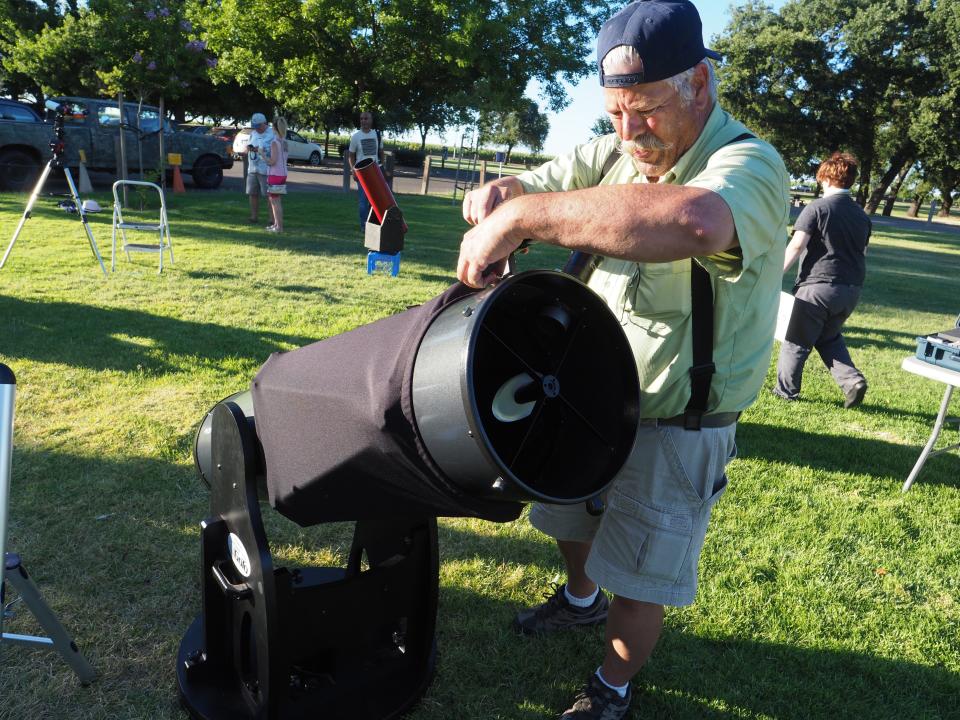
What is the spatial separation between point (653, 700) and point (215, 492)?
165 centimetres

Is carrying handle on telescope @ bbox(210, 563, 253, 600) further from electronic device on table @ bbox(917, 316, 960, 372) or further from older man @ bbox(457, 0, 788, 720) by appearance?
electronic device on table @ bbox(917, 316, 960, 372)

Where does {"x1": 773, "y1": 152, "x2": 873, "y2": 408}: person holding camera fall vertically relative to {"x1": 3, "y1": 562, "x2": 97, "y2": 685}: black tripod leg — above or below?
above

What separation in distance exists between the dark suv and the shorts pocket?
1598 centimetres

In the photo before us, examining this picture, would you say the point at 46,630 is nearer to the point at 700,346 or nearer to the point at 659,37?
the point at 700,346

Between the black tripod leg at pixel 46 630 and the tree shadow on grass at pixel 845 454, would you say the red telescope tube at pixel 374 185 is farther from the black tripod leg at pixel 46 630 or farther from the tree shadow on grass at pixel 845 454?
the tree shadow on grass at pixel 845 454

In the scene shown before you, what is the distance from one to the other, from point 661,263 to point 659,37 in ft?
1.70

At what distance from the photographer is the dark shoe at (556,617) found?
2834 millimetres

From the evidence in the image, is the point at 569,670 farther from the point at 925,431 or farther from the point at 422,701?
the point at 925,431

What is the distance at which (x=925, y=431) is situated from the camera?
18.3 feet

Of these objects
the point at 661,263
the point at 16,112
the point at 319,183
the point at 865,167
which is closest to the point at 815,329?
the point at 661,263

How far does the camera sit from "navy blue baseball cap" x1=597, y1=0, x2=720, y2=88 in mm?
1563

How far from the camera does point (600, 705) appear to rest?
233 cm

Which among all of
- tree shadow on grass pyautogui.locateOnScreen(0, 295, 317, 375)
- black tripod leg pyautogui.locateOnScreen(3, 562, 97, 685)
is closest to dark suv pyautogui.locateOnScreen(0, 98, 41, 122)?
tree shadow on grass pyautogui.locateOnScreen(0, 295, 317, 375)

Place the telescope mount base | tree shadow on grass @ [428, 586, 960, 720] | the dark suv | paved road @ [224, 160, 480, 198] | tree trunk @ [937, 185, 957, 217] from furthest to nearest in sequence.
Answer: tree trunk @ [937, 185, 957, 217], paved road @ [224, 160, 480, 198], the dark suv, tree shadow on grass @ [428, 586, 960, 720], the telescope mount base
